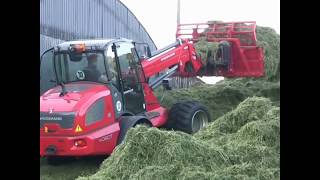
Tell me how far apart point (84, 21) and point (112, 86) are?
288 inches

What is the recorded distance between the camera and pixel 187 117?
8836 mm

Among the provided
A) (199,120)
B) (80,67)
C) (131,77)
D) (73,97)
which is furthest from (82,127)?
(199,120)

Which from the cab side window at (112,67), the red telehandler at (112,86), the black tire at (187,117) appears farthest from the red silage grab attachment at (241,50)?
the cab side window at (112,67)

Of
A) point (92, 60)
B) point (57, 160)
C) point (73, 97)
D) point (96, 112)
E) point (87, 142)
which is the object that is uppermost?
point (92, 60)

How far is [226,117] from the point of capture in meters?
7.25

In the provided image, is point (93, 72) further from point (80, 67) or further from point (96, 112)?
point (96, 112)

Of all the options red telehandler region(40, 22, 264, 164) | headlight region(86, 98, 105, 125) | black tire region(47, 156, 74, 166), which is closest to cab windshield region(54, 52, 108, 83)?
red telehandler region(40, 22, 264, 164)

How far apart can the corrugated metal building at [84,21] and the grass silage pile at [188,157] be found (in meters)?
7.22

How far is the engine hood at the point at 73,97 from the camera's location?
7.17 meters

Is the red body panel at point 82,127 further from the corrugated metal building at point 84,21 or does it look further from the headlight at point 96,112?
the corrugated metal building at point 84,21

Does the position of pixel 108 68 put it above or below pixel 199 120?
above
